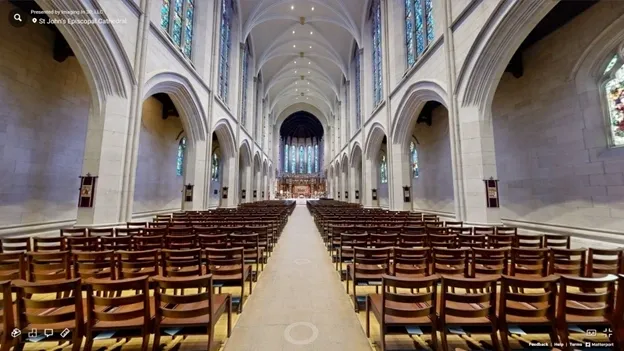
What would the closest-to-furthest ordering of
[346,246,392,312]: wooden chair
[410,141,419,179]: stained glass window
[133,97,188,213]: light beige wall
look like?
[346,246,392,312]: wooden chair < [133,97,188,213]: light beige wall < [410,141,419,179]: stained glass window

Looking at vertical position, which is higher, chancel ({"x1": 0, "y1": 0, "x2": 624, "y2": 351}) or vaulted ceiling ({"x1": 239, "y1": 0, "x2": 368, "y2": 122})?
vaulted ceiling ({"x1": 239, "y1": 0, "x2": 368, "y2": 122})

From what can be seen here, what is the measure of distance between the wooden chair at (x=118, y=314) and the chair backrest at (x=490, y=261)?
10.9ft

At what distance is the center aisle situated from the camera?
2.23 m

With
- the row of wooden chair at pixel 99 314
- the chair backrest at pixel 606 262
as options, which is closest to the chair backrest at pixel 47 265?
the row of wooden chair at pixel 99 314

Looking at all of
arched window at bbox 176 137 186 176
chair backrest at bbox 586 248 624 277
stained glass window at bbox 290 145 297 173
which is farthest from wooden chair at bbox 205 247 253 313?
stained glass window at bbox 290 145 297 173

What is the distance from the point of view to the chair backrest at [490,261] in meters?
2.83

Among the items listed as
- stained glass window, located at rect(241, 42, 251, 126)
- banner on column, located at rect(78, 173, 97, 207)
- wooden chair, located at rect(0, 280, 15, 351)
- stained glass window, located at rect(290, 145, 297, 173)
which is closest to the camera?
wooden chair, located at rect(0, 280, 15, 351)

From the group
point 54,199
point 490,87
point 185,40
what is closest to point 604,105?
point 490,87

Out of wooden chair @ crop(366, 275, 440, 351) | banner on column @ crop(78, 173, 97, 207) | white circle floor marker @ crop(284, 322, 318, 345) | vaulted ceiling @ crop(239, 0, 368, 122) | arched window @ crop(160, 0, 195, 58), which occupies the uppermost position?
vaulted ceiling @ crop(239, 0, 368, 122)

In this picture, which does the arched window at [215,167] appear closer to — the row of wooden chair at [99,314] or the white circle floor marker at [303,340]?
the row of wooden chair at [99,314]

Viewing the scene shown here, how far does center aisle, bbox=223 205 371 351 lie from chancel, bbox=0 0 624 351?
27 mm

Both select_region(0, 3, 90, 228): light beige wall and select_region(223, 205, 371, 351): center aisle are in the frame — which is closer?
select_region(223, 205, 371, 351): center aisle

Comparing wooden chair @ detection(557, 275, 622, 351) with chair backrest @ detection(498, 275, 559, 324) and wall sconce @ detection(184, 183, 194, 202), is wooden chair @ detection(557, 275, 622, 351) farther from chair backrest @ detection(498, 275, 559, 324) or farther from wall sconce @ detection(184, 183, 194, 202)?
wall sconce @ detection(184, 183, 194, 202)

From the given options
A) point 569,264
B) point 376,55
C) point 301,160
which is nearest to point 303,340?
point 569,264
